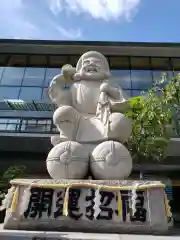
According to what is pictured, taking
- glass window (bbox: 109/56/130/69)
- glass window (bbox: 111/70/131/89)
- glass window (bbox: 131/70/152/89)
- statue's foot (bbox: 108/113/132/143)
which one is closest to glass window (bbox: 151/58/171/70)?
glass window (bbox: 131/70/152/89)

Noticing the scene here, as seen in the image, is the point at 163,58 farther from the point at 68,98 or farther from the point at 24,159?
the point at 68,98

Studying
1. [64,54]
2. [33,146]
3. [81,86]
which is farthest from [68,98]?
[64,54]

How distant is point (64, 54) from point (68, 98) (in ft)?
35.5

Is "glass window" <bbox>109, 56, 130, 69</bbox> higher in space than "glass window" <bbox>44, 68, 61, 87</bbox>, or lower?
higher

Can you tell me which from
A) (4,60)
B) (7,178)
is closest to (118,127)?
(7,178)

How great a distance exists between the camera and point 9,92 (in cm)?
1205

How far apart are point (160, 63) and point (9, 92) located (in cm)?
813

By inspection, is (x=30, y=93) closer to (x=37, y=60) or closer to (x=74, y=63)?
(x=37, y=60)

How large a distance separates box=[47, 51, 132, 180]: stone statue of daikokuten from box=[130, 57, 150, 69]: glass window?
10606 millimetres

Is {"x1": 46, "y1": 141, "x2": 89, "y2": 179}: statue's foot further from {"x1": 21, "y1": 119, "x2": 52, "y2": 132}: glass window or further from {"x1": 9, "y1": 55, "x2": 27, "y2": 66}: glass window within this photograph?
{"x1": 9, "y1": 55, "x2": 27, "y2": 66}: glass window

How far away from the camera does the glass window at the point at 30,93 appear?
39.1ft

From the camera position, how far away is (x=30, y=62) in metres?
14.0

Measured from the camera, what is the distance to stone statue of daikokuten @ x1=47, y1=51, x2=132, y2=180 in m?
2.59

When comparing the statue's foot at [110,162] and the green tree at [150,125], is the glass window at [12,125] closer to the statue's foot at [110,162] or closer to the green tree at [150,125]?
the green tree at [150,125]
